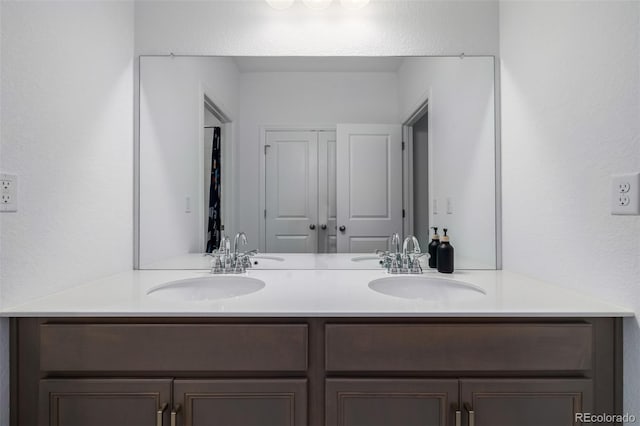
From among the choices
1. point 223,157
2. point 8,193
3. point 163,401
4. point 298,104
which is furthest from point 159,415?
point 298,104

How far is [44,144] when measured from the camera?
1.03 meters

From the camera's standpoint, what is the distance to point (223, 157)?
5.17 ft

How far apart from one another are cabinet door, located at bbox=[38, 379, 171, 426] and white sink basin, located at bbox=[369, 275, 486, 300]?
0.83 m

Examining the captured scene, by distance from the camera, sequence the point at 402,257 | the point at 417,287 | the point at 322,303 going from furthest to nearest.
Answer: the point at 402,257, the point at 417,287, the point at 322,303

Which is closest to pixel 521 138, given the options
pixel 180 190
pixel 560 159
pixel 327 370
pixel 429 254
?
pixel 560 159

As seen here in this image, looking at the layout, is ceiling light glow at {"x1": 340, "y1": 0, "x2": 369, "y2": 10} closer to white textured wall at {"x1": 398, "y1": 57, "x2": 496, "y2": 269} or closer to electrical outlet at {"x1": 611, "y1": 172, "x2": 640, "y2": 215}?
white textured wall at {"x1": 398, "y1": 57, "x2": 496, "y2": 269}

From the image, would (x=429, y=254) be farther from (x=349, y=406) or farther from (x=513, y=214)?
(x=349, y=406)

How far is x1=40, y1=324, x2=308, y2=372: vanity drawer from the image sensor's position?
0.90 metres

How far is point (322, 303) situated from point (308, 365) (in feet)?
0.59

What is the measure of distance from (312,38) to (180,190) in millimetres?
985

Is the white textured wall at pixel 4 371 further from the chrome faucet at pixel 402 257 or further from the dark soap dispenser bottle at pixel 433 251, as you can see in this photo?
the dark soap dispenser bottle at pixel 433 251

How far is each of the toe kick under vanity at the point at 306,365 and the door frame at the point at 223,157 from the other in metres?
0.70

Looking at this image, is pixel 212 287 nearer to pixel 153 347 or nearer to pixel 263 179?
pixel 153 347

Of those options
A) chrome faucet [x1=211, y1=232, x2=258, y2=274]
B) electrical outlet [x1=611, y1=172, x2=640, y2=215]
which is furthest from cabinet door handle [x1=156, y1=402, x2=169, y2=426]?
electrical outlet [x1=611, y1=172, x2=640, y2=215]
